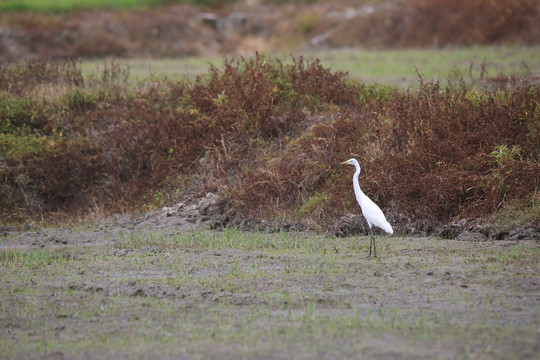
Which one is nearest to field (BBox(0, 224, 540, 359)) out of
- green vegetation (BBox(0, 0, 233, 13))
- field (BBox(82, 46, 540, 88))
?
field (BBox(82, 46, 540, 88))

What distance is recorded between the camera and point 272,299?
8133 mm

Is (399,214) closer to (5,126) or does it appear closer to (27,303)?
(27,303)

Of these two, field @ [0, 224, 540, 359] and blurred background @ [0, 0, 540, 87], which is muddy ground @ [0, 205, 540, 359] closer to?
field @ [0, 224, 540, 359]

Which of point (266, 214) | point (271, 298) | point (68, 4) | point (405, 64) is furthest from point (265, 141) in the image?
point (68, 4)

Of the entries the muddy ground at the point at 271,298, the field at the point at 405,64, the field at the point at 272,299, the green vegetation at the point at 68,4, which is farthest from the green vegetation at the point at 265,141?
the green vegetation at the point at 68,4

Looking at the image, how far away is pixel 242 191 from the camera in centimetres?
1395

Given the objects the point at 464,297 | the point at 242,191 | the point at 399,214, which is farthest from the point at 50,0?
the point at 464,297

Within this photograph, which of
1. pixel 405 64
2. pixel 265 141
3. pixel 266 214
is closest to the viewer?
pixel 266 214

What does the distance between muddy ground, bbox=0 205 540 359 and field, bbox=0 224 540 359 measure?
20 mm

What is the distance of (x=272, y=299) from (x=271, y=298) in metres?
0.04

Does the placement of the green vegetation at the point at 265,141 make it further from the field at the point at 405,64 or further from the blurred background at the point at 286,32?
the blurred background at the point at 286,32

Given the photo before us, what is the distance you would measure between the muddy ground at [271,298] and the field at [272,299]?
20mm

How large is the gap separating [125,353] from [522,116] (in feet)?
29.4

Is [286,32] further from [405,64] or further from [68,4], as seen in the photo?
[405,64]
